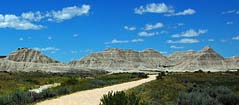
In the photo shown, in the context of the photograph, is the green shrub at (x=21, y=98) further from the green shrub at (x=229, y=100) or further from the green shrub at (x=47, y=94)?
the green shrub at (x=229, y=100)

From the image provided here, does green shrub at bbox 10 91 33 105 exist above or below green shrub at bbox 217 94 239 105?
above

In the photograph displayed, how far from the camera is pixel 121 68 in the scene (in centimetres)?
19325

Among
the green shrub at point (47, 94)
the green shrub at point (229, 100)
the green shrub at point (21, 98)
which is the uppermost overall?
the green shrub at point (47, 94)

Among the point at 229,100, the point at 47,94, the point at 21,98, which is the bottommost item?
the point at 229,100

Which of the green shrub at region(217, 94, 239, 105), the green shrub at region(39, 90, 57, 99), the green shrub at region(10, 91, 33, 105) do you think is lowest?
the green shrub at region(217, 94, 239, 105)

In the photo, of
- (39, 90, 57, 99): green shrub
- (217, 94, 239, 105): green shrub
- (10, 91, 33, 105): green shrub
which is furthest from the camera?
(39, 90, 57, 99): green shrub

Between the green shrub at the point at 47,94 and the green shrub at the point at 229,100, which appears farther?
the green shrub at the point at 47,94

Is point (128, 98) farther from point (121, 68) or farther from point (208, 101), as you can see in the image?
point (121, 68)

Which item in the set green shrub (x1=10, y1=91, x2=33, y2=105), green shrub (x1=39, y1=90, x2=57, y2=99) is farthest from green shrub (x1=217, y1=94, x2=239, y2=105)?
green shrub (x1=39, y1=90, x2=57, y2=99)

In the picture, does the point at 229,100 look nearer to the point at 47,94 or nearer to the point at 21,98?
the point at 21,98

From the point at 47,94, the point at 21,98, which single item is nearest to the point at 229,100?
the point at 21,98

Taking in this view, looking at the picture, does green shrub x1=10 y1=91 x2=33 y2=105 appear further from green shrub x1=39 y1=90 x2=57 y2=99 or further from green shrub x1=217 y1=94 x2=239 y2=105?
green shrub x1=217 y1=94 x2=239 y2=105

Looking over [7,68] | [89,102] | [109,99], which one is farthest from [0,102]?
[7,68]

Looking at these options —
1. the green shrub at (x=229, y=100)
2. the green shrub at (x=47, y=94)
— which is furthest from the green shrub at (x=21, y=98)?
the green shrub at (x=229, y=100)
